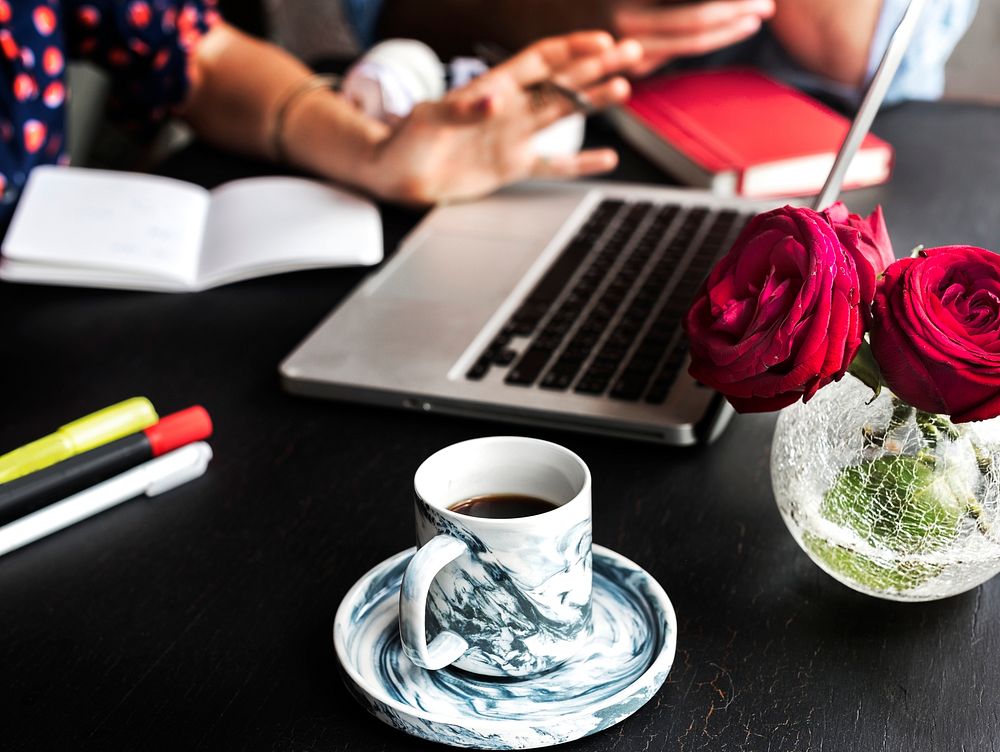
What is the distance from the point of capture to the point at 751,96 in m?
1.14

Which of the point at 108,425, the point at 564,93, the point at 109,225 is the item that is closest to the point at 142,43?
the point at 109,225

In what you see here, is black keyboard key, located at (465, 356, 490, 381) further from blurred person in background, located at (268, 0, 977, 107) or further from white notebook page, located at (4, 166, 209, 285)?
blurred person in background, located at (268, 0, 977, 107)

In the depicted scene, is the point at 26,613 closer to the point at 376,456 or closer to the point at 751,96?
the point at 376,456

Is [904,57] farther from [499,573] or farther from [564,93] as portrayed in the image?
[499,573]

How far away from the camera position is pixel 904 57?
1171 millimetres

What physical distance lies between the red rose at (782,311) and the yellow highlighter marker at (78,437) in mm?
348

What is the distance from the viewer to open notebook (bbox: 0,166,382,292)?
862 millimetres

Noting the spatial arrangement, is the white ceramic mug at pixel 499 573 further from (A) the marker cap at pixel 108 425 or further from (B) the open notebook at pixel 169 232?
(B) the open notebook at pixel 169 232

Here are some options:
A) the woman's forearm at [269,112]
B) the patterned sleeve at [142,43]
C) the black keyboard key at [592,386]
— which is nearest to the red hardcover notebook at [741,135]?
the woman's forearm at [269,112]

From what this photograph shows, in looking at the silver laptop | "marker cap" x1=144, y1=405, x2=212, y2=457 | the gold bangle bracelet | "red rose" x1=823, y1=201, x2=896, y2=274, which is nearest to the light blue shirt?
the silver laptop

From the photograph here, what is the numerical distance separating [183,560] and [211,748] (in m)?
0.14

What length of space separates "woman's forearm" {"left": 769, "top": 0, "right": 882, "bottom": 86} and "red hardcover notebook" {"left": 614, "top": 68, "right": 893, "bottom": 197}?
0.08 m

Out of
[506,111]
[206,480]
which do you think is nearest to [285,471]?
[206,480]

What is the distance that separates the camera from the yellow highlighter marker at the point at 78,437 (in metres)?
0.58
